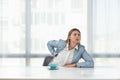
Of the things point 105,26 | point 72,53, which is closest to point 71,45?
point 72,53

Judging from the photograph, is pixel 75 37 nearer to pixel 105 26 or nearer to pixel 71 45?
pixel 71 45

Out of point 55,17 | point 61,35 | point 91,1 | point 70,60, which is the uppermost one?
point 91,1

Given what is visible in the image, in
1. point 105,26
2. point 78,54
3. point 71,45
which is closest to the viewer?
point 78,54

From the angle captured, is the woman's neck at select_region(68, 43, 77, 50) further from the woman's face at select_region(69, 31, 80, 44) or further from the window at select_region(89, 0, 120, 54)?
the window at select_region(89, 0, 120, 54)

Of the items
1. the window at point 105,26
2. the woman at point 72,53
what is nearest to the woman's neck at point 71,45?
the woman at point 72,53

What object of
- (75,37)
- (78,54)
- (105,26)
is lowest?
(78,54)

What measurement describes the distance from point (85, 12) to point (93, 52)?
75 centimetres

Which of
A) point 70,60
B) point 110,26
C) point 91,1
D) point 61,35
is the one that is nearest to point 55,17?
point 61,35

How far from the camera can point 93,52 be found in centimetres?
459

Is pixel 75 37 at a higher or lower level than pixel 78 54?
higher

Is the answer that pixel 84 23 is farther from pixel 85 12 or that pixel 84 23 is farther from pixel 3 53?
pixel 3 53

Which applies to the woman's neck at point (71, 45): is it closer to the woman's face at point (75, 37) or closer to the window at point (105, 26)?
the woman's face at point (75, 37)

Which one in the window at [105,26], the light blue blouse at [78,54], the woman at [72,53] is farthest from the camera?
the window at [105,26]

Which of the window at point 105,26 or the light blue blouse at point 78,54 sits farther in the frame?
the window at point 105,26
